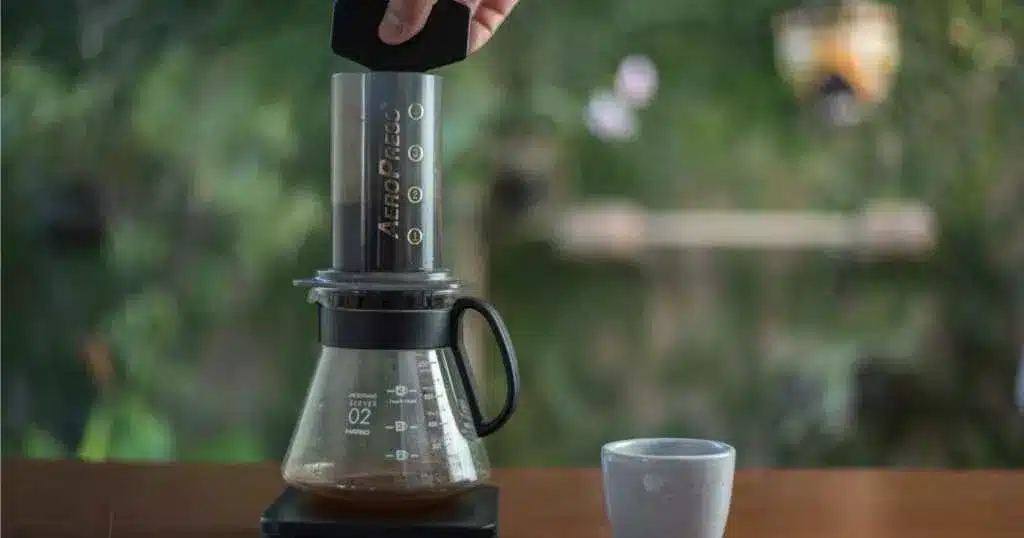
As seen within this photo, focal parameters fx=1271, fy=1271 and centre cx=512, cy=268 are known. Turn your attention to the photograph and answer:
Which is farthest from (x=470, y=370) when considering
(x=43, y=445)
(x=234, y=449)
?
(x=43, y=445)

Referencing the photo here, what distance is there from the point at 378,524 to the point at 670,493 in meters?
0.18

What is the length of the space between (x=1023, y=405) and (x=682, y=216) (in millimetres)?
687

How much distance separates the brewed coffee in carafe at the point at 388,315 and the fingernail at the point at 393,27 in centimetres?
3

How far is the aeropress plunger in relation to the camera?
2.69ft

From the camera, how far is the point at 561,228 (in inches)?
88.8

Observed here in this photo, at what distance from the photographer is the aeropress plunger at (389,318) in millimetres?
819

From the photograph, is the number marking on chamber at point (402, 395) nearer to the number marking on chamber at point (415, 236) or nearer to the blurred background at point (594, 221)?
the number marking on chamber at point (415, 236)

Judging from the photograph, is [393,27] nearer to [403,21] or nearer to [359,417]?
[403,21]

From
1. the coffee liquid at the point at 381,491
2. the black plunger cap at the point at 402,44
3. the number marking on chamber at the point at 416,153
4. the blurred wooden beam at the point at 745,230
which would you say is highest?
the black plunger cap at the point at 402,44

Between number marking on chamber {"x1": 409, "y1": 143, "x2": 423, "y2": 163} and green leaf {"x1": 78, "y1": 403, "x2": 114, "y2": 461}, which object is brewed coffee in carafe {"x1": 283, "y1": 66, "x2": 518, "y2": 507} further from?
green leaf {"x1": 78, "y1": 403, "x2": 114, "y2": 461}

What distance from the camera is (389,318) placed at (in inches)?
32.2

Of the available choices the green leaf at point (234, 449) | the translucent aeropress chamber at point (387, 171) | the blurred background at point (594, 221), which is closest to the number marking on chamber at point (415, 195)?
the translucent aeropress chamber at point (387, 171)

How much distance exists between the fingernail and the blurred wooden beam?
142cm

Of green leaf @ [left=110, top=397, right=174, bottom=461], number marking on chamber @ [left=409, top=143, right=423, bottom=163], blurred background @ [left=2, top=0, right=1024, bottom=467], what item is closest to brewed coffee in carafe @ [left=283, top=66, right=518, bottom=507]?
number marking on chamber @ [left=409, top=143, right=423, bottom=163]
